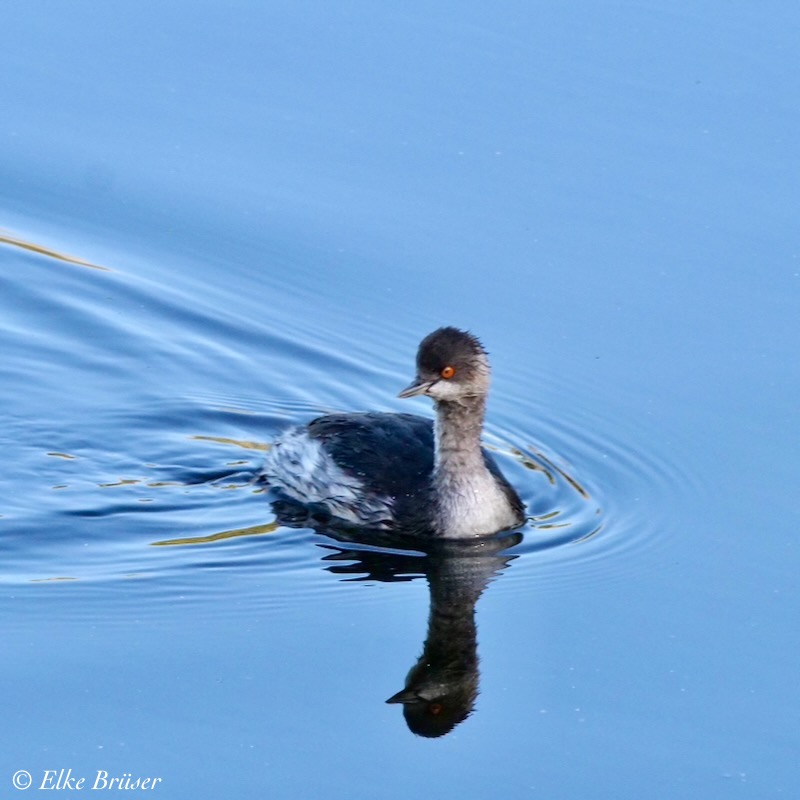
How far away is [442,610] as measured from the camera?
9.67 metres

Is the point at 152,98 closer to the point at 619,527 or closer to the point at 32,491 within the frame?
the point at 32,491

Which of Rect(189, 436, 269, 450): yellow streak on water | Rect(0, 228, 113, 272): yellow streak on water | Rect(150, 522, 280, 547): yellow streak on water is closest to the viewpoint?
Rect(150, 522, 280, 547): yellow streak on water

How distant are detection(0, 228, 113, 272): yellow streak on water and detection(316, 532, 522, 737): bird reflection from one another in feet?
11.5

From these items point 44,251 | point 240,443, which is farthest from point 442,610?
point 44,251

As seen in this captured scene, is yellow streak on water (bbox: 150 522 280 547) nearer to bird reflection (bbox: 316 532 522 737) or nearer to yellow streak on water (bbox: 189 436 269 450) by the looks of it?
bird reflection (bbox: 316 532 522 737)

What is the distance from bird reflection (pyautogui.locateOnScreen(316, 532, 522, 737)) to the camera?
875cm

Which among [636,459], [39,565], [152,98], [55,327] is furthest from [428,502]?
[152,98]

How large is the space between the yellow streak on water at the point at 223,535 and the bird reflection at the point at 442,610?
395mm

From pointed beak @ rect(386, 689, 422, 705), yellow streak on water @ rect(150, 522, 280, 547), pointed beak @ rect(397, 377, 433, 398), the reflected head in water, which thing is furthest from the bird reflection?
pointed beak @ rect(397, 377, 433, 398)

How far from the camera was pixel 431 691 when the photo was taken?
8961mm

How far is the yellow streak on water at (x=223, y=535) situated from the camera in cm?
1026

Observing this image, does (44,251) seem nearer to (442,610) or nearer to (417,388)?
(417,388)

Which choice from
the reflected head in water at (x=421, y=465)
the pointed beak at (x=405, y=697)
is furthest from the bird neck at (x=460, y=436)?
the pointed beak at (x=405, y=697)

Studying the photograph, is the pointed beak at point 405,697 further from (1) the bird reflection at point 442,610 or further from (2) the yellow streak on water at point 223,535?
(2) the yellow streak on water at point 223,535
